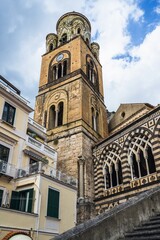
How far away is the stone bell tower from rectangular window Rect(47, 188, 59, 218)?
4.17 m

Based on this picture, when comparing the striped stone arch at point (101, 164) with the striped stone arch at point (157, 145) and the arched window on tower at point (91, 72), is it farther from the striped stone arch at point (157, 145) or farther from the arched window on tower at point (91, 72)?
the arched window on tower at point (91, 72)

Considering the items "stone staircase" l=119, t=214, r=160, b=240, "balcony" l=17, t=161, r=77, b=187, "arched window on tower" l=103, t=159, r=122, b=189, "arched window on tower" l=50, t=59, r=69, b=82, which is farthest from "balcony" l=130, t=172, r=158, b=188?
"arched window on tower" l=50, t=59, r=69, b=82

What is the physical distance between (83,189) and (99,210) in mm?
2029

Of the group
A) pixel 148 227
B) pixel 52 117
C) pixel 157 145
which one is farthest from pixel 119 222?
pixel 52 117

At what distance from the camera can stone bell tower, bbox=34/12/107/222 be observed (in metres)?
19.5

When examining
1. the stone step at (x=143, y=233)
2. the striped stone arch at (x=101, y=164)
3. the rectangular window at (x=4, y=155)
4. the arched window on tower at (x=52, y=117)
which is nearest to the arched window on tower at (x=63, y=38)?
the arched window on tower at (x=52, y=117)

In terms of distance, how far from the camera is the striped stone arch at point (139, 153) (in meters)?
15.7

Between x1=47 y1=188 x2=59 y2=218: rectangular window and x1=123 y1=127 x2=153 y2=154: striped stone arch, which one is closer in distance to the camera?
x1=47 y1=188 x2=59 y2=218: rectangular window

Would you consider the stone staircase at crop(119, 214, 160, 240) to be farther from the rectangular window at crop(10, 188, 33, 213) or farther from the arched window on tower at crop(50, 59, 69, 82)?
the arched window on tower at crop(50, 59, 69, 82)

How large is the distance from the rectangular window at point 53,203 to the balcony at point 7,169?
2.38 meters

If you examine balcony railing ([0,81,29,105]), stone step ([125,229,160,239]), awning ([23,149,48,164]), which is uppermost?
balcony railing ([0,81,29,105])

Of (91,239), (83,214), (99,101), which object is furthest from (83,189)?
(91,239)

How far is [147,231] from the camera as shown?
11.2 ft

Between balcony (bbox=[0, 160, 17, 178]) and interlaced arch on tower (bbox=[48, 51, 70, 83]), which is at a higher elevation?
interlaced arch on tower (bbox=[48, 51, 70, 83])
